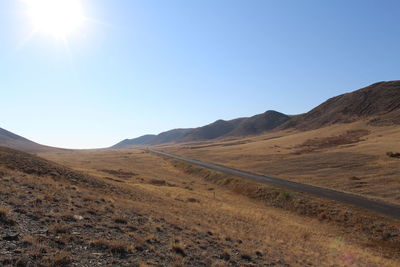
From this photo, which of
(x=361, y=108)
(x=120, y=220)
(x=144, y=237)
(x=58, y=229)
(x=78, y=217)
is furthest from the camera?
(x=361, y=108)

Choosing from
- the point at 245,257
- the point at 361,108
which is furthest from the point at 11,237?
the point at 361,108

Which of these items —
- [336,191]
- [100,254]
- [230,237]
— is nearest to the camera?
[100,254]

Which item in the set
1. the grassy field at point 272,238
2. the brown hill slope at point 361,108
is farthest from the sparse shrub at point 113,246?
the brown hill slope at point 361,108

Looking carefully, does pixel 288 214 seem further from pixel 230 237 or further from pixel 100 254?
pixel 100 254

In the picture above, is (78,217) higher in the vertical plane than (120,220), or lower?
higher

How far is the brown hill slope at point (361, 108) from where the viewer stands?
120163mm

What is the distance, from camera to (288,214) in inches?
1077

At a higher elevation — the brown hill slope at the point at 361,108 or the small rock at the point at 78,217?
the brown hill slope at the point at 361,108

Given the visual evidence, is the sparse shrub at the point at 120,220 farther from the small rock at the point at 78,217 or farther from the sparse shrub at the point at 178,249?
the sparse shrub at the point at 178,249

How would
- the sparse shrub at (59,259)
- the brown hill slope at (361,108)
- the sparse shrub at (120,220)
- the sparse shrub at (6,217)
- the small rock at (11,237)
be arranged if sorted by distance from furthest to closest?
the brown hill slope at (361,108)
the sparse shrub at (120,220)
the sparse shrub at (6,217)
the small rock at (11,237)
the sparse shrub at (59,259)

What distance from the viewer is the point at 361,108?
14225cm

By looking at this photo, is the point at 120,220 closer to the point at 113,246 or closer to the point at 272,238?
the point at 113,246

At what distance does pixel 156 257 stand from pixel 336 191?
32001mm

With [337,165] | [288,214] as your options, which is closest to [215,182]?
[288,214]
